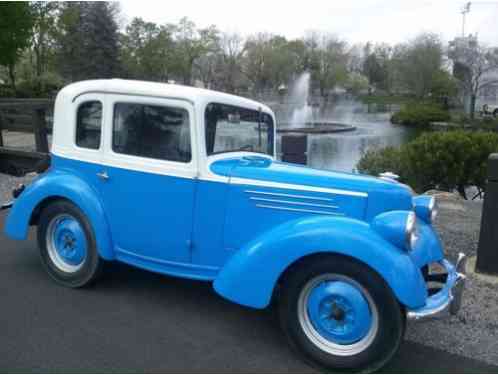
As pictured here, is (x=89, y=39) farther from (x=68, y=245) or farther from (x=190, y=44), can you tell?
(x=68, y=245)

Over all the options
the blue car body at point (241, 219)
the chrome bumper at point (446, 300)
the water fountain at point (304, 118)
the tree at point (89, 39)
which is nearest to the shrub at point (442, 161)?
the blue car body at point (241, 219)

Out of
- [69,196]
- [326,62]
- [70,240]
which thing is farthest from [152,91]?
[326,62]

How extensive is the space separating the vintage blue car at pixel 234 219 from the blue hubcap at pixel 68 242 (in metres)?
0.01

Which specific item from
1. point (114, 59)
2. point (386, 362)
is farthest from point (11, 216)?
point (114, 59)

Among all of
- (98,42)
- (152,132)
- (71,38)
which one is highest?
(71,38)

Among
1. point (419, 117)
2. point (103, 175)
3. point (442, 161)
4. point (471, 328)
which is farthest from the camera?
point (419, 117)

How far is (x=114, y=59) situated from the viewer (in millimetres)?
38219

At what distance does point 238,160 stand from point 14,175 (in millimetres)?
6783

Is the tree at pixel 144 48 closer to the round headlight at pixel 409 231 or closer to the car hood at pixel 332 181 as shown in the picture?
the car hood at pixel 332 181

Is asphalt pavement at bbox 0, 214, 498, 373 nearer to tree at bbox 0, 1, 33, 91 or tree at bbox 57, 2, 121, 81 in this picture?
tree at bbox 0, 1, 33, 91

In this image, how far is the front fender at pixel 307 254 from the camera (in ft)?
8.60

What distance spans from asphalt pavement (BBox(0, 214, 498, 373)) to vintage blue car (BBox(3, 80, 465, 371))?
255 mm

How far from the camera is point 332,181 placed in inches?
122

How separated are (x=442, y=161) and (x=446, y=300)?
5896 millimetres
